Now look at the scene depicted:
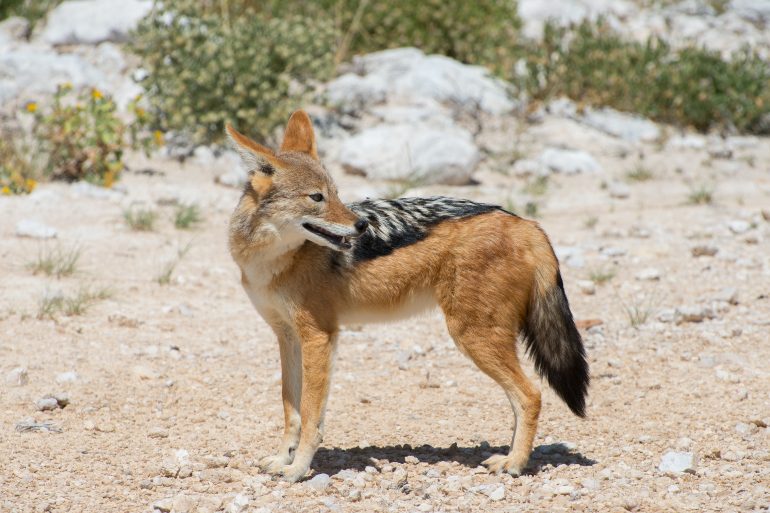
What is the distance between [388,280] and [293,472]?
101 centimetres

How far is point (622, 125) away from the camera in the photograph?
12.7m

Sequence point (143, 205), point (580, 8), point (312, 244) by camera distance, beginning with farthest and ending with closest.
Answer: point (580, 8) < point (143, 205) < point (312, 244)

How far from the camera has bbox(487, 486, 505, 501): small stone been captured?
4289 mm

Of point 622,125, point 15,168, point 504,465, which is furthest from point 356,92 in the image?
point 504,465

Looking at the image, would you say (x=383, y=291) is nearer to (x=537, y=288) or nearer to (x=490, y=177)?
(x=537, y=288)

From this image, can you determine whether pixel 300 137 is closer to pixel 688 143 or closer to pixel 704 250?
pixel 704 250

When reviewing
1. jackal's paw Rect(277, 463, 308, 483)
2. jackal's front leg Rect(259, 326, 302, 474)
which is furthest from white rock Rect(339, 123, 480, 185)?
jackal's paw Rect(277, 463, 308, 483)

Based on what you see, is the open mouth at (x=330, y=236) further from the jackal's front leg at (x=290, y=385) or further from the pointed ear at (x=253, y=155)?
the jackal's front leg at (x=290, y=385)

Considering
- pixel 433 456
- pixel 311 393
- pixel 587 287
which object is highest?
pixel 311 393

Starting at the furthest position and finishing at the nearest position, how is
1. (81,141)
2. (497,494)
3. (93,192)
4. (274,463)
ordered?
(81,141)
(93,192)
(274,463)
(497,494)

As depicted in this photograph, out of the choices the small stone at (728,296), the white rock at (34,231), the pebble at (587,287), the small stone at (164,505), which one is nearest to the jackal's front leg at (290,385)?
the small stone at (164,505)

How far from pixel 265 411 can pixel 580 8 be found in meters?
13.9

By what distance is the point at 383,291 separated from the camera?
4680 mm

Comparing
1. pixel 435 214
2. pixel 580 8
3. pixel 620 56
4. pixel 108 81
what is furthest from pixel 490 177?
Result: pixel 580 8
